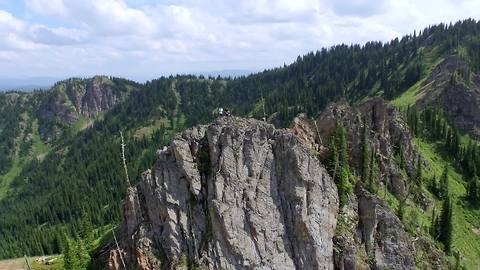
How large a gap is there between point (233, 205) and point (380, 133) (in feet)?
178

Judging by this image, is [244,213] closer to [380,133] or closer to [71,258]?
[71,258]

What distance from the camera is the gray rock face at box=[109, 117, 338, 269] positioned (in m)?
66.2

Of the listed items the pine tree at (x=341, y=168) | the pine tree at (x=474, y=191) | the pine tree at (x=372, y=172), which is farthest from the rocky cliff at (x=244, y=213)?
the pine tree at (x=474, y=191)

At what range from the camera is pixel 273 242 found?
67.6 m

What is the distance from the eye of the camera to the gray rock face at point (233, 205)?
A: 66250mm

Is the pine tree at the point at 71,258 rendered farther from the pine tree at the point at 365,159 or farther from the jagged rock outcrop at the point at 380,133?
the pine tree at the point at 365,159

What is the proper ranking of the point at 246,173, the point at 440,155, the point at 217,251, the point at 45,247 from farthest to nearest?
the point at 45,247 < the point at 440,155 < the point at 246,173 < the point at 217,251

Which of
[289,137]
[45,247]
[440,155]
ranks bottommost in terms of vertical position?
[45,247]

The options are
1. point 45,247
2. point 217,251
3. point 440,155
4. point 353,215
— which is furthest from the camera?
point 45,247

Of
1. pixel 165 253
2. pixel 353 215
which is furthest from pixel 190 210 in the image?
pixel 353 215

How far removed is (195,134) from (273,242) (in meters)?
21.6

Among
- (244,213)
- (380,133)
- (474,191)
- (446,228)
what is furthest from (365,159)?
(474,191)

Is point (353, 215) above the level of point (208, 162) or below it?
below

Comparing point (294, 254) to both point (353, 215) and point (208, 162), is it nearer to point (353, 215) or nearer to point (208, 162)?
point (353, 215)
